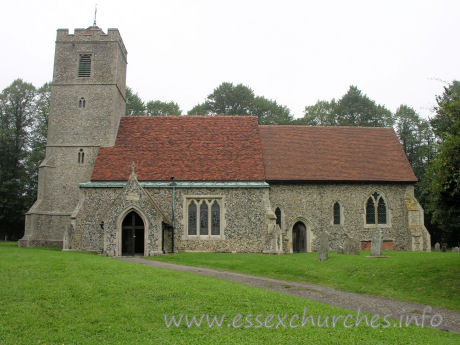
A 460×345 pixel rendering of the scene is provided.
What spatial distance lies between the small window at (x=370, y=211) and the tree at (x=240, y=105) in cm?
2591

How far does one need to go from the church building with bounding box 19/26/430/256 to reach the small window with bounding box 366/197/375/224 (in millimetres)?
Result: 62

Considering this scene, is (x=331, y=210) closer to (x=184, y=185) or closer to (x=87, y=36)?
(x=184, y=185)

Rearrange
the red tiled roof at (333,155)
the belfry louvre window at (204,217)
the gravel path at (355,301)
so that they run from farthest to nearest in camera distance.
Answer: the red tiled roof at (333,155)
the belfry louvre window at (204,217)
the gravel path at (355,301)

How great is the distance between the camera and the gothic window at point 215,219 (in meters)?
24.1

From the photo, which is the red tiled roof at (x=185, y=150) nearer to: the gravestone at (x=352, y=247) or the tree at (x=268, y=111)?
the gravestone at (x=352, y=247)

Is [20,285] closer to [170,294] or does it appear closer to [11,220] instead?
[170,294]

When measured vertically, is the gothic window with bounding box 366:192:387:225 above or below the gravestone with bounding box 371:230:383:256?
above

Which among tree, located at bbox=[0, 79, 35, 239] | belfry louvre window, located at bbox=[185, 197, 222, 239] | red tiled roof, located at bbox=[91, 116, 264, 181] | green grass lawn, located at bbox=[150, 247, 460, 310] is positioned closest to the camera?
green grass lawn, located at bbox=[150, 247, 460, 310]

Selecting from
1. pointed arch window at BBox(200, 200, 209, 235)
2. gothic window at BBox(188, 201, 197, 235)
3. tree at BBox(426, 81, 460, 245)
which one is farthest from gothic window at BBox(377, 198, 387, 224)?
gothic window at BBox(188, 201, 197, 235)

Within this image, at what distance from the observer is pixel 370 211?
84.7 ft

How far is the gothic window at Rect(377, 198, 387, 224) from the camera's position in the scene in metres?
25.7

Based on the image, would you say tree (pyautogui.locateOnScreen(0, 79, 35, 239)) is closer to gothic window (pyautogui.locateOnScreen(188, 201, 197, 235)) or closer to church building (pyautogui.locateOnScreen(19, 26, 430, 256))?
church building (pyautogui.locateOnScreen(19, 26, 430, 256))

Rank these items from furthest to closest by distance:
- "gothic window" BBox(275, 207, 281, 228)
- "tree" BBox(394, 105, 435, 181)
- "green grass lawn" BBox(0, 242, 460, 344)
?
"tree" BBox(394, 105, 435, 181)
"gothic window" BBox(275, 207, 281, 228)
"green grass lawn" BBox(0, 242, 460, 344)

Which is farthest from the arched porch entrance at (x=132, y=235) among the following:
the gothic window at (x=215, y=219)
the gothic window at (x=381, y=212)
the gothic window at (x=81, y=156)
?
the gothic window at (x=381, y=212)
